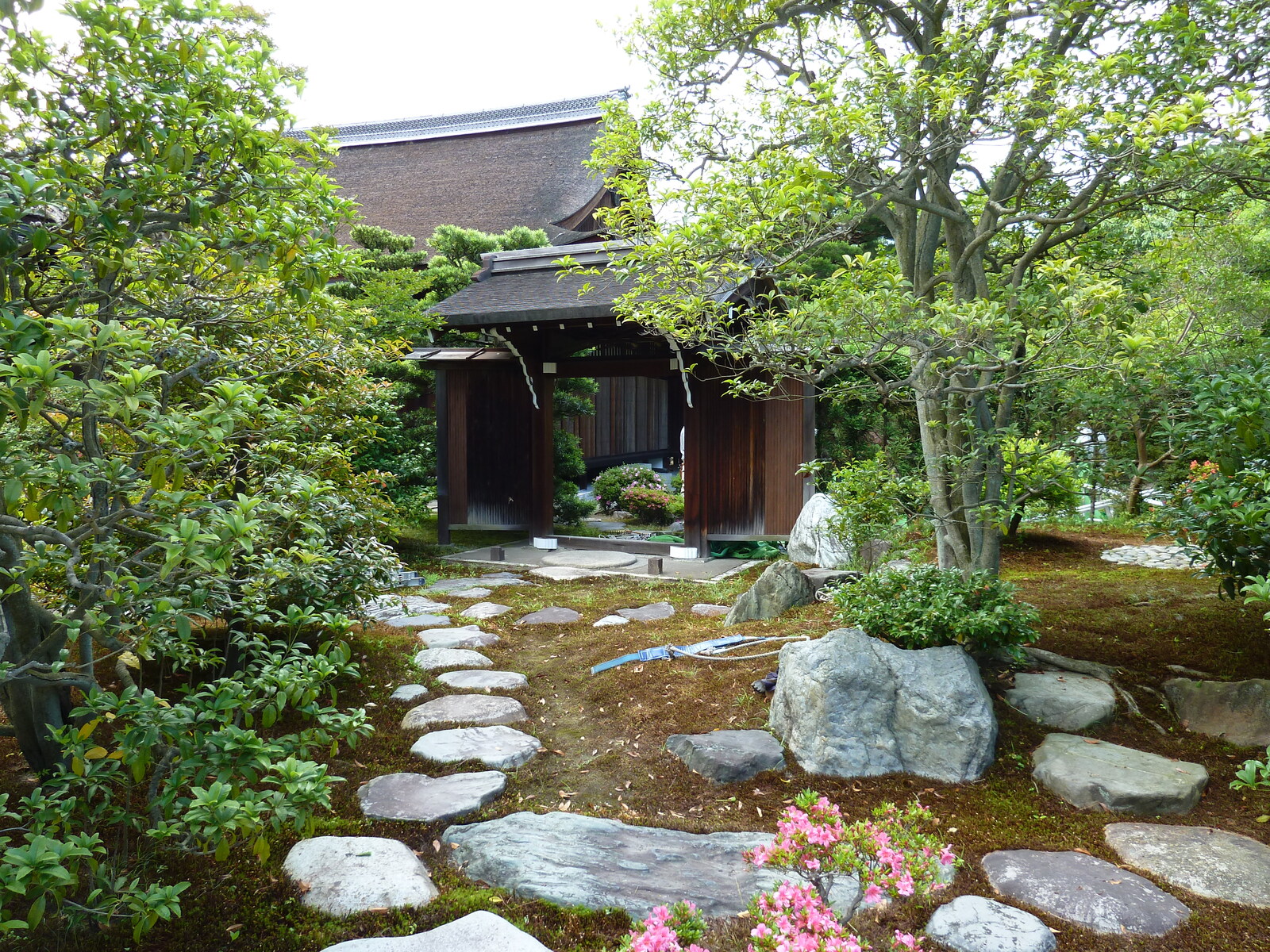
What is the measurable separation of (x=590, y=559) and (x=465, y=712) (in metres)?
5.57

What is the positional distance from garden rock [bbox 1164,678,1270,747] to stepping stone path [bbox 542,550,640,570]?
643 cm

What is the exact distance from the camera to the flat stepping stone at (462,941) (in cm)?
248

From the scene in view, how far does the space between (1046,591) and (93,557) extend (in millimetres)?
6679

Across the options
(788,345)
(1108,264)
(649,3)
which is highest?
(649,3)

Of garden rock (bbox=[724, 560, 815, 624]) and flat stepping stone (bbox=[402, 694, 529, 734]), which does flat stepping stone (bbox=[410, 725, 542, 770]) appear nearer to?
flat stepping stone (bbox=[402, 694, 529, 734])

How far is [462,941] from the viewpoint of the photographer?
2.52 meters

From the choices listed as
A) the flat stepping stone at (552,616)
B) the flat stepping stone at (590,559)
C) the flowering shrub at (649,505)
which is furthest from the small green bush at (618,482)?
the flat stepping stone at (552,616)

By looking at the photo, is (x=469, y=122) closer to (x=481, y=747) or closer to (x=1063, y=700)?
(x=481, y=747)

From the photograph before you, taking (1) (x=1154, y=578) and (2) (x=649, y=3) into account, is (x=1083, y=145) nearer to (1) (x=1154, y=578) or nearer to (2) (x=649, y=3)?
(2) (x=649, y=3)

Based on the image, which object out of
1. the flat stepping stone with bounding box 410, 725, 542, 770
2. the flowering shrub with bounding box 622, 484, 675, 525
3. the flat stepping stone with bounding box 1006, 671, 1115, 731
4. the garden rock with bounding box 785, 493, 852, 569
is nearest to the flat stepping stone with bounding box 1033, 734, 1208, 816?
the flat stepping stone with bounding box 1006, 671, 1115, 731

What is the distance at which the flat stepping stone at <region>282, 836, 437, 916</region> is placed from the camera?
2.93m

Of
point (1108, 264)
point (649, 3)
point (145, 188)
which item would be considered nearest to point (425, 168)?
point (649, 3)

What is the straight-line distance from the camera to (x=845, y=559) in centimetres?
854

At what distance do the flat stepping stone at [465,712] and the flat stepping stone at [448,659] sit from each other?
634 millimetres
